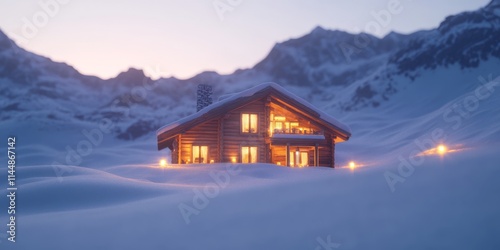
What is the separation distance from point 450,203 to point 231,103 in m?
14.6

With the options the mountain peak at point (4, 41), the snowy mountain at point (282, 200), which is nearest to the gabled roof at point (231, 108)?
the snowy mountain at point (282, 200)

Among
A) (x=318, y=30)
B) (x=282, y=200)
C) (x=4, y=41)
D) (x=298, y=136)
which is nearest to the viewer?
(x=282, y=200)

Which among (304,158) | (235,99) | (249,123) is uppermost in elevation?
(235,99)

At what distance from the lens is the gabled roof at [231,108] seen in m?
17.5

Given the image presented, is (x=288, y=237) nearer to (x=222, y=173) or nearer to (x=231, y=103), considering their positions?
(x=222, y=173)

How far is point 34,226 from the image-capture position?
5410 mm

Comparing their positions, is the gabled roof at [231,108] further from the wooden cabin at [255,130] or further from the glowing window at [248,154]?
the glowing window at [248,154]

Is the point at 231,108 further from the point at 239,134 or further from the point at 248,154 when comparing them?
the point at 248,154

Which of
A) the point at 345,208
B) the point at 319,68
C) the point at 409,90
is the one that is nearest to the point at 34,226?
the point at 345,208

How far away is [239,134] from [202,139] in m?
2.30

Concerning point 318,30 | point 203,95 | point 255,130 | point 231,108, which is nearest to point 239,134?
point 255,130

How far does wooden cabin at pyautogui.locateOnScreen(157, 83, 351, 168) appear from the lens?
18.4 metres

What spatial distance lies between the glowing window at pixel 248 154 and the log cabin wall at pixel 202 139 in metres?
1.67

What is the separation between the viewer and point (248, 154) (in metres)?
19.6
